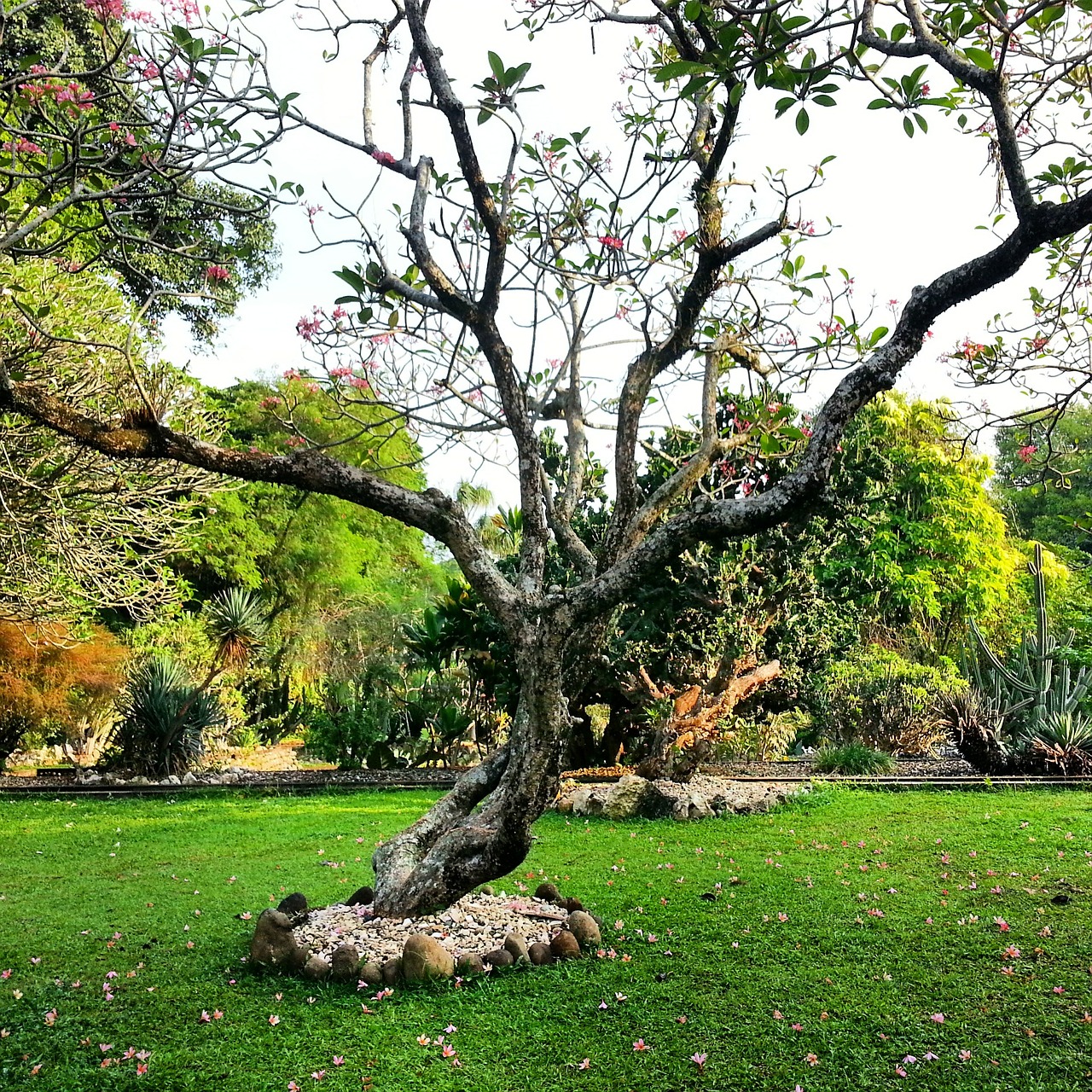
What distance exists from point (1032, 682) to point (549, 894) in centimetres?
793

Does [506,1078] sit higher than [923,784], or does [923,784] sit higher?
[923,784]

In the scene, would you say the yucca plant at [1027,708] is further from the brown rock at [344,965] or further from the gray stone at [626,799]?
the brown rock at [344,965]

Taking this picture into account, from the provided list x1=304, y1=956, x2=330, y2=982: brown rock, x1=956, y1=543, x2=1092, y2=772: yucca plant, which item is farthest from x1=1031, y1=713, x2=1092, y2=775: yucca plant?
x1=304, y1=956, x2=330, y2=982: brown rock

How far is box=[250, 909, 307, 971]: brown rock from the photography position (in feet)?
13.5

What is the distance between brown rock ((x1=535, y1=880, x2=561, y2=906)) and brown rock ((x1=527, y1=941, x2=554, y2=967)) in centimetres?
80

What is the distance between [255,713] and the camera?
1772 centimetres

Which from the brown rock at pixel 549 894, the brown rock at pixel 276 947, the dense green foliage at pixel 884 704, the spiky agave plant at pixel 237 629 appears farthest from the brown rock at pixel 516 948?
the spiky agave plant at pixel 237 629

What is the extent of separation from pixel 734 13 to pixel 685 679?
7.98 metres

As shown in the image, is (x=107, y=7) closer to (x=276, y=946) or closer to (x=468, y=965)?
(x=276, y=946)

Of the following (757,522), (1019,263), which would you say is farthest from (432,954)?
(1019,263)

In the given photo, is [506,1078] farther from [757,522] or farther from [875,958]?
[757,522]

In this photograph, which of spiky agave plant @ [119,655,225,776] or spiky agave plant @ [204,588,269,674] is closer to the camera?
spiky agave plant @ [119,655,225,776]

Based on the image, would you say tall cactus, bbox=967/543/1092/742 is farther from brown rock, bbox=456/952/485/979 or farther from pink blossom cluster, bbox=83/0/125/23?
pink blossom cluster, bbox=83/0/125/23

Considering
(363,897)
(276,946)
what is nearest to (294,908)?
(363,897)
